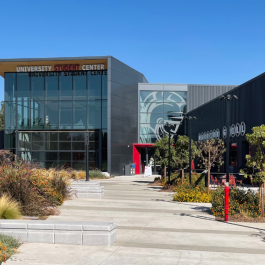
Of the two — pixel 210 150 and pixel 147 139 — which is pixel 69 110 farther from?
pixel 210 150

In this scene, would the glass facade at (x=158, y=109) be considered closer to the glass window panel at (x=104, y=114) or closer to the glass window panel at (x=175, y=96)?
the glass window panel at (x=175, y=96)

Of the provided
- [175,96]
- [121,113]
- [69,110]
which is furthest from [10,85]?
[175,96]

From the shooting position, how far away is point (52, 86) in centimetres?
4191

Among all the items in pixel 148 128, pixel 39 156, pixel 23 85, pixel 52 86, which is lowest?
pixel 39 156

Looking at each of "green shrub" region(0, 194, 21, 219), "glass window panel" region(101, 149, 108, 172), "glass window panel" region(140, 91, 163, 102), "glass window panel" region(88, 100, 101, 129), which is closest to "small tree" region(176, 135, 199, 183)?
"glass window panel" region(101, 149, 108, 172)

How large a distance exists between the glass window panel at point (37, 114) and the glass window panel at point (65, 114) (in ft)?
7.14

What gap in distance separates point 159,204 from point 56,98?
27650 millimetres

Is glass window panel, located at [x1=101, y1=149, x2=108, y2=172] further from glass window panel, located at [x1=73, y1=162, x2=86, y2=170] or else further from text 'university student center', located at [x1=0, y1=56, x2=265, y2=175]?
glass window panel, located at [x1=73, y1=162, x2=86, y2=170]

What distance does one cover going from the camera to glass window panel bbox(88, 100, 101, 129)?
41406 millimetres

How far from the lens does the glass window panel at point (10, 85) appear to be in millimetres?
42094

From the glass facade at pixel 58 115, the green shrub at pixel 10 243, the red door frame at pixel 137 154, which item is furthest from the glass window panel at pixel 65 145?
the green shrub at pixel 10 243

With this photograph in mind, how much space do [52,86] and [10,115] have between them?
5835 millimetres

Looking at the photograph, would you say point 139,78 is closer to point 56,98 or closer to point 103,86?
point 103,86

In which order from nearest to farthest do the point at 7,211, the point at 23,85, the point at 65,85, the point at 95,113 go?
the point at 7,211 < the point at 95,113 < the point at 65,85 < the point at 23,85
